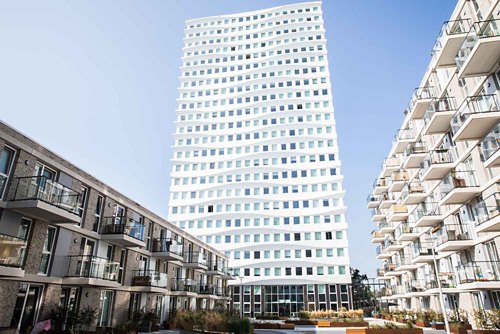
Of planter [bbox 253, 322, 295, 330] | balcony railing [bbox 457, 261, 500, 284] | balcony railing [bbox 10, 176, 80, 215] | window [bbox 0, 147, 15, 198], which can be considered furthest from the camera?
planter [bbox 253, 322, 295, 330]

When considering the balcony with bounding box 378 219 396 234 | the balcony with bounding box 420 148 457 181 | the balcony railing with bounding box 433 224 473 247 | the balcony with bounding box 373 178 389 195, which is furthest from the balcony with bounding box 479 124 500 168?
the balcony with bounding box 373 178 389 195

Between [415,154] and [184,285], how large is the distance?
23426 millimetres

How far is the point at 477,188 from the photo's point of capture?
2147cm

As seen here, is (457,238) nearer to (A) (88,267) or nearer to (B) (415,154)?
(B) (415,154)

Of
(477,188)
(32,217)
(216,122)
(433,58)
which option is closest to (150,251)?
(32,217)

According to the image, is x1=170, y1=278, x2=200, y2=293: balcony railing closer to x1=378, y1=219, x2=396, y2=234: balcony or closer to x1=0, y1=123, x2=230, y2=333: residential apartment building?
x1=0, y1=123, x2=230, y2=333: residential apartment building

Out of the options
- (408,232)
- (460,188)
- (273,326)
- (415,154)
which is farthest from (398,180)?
(273,326)

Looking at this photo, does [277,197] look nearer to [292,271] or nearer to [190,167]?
[292,271]

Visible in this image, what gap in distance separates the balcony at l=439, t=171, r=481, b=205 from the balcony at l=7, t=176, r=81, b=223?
22336mm

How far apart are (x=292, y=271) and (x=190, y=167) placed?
927 inches

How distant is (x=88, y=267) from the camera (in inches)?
643

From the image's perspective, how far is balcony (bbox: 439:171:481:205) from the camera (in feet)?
71.7

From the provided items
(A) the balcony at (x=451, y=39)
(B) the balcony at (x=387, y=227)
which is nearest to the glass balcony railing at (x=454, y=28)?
(A) the balcony at (x=451, y=39)

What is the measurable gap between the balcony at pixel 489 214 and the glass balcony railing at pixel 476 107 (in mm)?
4573
